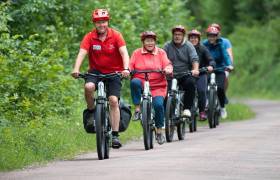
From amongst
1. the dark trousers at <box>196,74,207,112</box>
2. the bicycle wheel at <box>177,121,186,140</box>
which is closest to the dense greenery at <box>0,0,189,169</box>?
the bicycle wheel at <box>177,121,186,140</box>

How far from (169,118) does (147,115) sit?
1.99 meters

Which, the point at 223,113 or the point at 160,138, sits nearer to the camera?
the point at 160,138

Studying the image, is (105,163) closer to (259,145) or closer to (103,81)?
(103,81)

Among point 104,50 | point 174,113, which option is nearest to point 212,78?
point 174,113

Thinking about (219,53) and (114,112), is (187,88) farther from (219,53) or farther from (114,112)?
(114,112)

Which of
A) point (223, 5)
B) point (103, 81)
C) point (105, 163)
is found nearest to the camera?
point (105, 163)

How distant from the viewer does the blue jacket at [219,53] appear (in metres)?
23.9

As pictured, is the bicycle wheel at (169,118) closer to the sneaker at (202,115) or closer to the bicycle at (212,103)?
the bicycle at (212,103)

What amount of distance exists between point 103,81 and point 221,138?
3.47m

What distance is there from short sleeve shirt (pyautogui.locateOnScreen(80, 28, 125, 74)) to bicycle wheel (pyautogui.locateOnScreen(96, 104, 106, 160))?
705 millimetres

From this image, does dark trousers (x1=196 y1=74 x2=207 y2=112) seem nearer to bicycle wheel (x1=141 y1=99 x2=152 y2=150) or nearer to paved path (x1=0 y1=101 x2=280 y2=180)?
paved path (x1=0 y1=101 x2=280 y2=180)

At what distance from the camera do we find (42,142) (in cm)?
1565

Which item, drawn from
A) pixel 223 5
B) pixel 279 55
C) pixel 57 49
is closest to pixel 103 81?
pixel 57 49

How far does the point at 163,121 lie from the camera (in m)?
17.6
